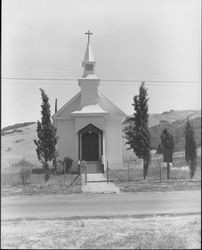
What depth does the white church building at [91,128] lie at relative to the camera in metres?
7.65

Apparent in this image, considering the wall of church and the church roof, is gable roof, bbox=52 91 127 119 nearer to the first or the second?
the church roof

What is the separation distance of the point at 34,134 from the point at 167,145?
8.31 ft

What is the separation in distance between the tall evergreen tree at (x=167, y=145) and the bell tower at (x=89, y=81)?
4.97ft

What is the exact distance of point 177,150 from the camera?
25.6ft

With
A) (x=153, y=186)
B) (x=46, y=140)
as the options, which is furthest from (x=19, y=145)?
(x=153, y=186)

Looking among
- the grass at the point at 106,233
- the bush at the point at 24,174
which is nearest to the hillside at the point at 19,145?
the bush at the point at 24,174

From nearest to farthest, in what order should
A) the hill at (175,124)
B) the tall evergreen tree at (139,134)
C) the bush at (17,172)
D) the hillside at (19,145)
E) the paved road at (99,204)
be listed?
1. the hillside at (19,145)
2. the hill at (175,124)
3. the bush at (17,172)
4. the paved road at (99,204)
5. the tall evergreen tree at (139,134)

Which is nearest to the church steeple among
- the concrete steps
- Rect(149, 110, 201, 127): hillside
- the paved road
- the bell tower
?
the bell tower

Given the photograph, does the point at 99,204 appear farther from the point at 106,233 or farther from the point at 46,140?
the point at 106,233

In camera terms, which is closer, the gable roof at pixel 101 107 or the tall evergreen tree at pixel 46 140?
the gable roof at pixel 101 107

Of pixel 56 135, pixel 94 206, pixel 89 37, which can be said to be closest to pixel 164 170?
pixel 94 206

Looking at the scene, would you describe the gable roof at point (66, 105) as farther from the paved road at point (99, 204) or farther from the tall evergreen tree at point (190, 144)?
the tall evergreen tree at point (190, 144)

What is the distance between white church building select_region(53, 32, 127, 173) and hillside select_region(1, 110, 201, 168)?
36cm

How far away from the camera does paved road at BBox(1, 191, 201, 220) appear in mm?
7367
